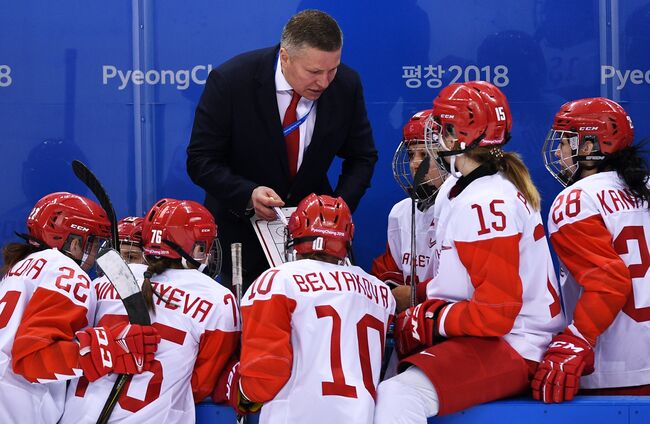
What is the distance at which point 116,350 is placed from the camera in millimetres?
3135

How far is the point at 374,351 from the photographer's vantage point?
10.3 ft

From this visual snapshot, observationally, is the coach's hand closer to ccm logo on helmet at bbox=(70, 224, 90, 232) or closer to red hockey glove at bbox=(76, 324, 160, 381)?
ccm logo on helmet at bbox=(70, 224, 90, 232)

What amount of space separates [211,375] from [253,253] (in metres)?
0.89

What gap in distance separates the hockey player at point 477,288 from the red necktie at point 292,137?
80 centimetres

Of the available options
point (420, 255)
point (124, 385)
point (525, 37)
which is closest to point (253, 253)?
point (420, 255)

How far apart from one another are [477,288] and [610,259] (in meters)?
0.51

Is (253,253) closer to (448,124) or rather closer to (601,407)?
(448,124)

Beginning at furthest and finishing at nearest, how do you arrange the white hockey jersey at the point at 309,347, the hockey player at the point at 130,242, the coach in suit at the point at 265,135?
the hockey player at the point at 130,242 → the coach in suit at the point at 265,135 → the white hockey jersey at the point at 309,347

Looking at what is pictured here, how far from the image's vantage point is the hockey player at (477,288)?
3080 millimetres

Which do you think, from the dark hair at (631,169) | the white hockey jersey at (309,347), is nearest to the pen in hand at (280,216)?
the white hockey jersey at (309,347)

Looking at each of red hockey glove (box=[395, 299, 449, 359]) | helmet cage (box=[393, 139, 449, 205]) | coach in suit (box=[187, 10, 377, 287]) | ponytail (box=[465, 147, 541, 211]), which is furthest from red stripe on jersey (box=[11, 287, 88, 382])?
helmet cage (box=[393, 139, 449, 205])

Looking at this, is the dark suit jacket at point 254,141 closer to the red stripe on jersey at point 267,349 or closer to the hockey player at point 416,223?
the hockey player at point 416,223

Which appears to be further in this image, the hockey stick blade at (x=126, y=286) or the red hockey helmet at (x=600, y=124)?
the red hockey helmet at (x=600, y=124)

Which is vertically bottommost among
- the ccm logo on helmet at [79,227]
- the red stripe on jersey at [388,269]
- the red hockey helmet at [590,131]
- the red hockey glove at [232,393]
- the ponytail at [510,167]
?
the red hockey glove at [232,393]
